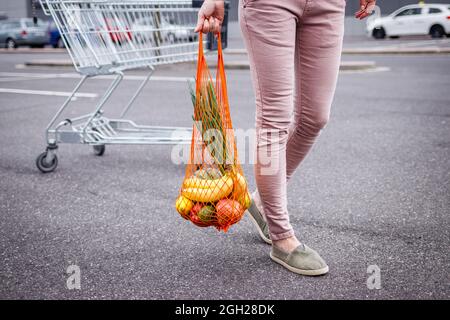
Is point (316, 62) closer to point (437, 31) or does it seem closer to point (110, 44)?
point (110, 44)

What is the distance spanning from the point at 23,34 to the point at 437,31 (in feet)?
64.2

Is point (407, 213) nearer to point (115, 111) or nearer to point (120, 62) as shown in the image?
point (120, 62)

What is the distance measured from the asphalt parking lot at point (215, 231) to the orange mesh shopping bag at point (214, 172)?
1.00ft

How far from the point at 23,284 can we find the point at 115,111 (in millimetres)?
4813

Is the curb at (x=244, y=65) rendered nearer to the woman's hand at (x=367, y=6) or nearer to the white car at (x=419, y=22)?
the woman's hand at (x=367, y=6)

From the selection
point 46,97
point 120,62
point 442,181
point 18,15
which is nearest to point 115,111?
point 46,97

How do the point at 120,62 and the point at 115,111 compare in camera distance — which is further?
the point at 115,111

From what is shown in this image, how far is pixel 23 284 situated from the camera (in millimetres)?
2379

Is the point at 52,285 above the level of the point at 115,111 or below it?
above

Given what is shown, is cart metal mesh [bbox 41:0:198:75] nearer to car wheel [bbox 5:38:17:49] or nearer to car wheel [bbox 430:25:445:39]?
car wheel [bbox 430:25:445:39]

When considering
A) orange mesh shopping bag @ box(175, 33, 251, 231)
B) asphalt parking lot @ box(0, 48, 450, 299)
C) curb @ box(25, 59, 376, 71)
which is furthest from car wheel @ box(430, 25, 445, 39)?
orange mesh shopping bag @ box(175, 33, 251, 231)

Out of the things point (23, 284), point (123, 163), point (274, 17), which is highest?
point (274, 17)
